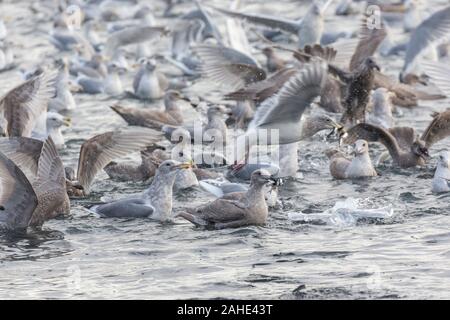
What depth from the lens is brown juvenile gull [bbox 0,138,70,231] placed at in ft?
36.7

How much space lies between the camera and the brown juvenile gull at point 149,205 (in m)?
11.8

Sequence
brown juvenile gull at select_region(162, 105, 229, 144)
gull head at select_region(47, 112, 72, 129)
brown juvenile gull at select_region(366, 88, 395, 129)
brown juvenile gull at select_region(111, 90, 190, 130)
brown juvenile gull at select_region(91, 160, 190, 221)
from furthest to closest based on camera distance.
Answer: brown juvenile gull at select_region(111, 90, 190, 130) → brown juvenile gull at select_region(366, 88, 395, 129) → brown juvenile gull at select_region(162, 105, 229, 144) → gull head at select_region(47, 112, 72, 129) → brown juvenile gull at select_region(91, 160, 190, 221)

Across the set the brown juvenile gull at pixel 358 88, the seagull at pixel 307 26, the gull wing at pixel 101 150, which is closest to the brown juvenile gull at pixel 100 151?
the gull wing at pixel 101 150

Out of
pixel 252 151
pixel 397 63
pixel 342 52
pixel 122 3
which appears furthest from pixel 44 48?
pixel 252 151

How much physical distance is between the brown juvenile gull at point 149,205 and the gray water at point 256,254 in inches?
3.5

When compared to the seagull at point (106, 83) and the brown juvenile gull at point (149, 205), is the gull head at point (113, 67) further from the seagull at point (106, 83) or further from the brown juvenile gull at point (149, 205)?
the brown juvenile gull at point (149, 205)

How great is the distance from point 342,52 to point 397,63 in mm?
3916

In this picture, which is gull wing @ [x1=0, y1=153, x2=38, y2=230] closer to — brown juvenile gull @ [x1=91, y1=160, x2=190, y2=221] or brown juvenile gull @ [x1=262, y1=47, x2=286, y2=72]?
brown juvenile gull @ [x1=91, y1=160, x2=190, y2=221]

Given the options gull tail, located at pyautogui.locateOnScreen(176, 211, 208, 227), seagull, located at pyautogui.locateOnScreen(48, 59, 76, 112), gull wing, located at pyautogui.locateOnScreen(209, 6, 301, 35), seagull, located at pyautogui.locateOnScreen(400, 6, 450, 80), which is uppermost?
gull wing, located at pyautogui.locateOnScreen(209, 6, 301, 35)

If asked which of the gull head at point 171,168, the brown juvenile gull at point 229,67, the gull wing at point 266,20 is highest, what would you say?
the gull wing at point 266,20

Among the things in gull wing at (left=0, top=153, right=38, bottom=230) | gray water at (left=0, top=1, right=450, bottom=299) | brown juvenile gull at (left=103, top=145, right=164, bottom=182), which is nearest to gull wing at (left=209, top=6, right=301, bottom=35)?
brown juvenile gull at (left=103, top=145, right=164, bottom=182)

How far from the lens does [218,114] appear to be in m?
15.8

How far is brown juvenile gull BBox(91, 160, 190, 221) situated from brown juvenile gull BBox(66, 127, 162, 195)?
1.00m
